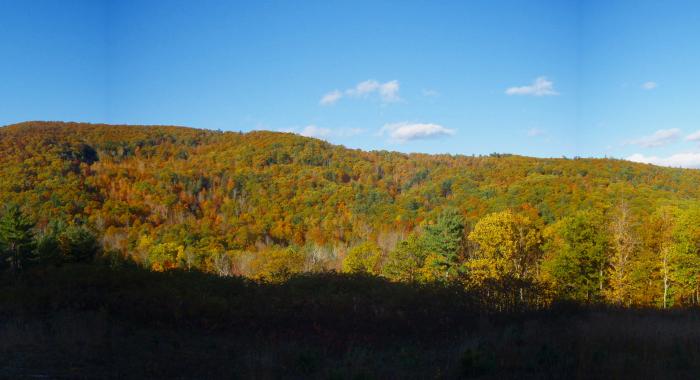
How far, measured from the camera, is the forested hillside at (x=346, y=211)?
1138 inches

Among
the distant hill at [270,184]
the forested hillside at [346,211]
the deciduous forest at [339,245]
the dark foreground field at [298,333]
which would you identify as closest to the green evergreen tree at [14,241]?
the deciduous forest at [339,245]

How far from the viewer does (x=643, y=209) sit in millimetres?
50812

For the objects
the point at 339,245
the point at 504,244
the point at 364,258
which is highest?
the point at 504,244

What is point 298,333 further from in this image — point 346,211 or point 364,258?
point 346,211

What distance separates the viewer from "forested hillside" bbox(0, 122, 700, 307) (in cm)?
2891

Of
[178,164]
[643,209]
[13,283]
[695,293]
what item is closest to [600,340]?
[13,283]

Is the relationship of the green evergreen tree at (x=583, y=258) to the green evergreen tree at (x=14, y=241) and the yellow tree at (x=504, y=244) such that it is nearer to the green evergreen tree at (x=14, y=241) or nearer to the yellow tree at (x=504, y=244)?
the yellow tree at (x=504, y=244)

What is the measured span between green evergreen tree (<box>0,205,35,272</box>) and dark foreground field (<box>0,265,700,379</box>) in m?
26.9

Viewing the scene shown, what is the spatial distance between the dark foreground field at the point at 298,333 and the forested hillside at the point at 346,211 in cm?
204

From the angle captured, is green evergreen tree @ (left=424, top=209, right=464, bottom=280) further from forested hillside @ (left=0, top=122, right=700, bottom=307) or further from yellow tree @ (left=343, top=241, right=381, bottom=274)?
yellow tree @ (left=343, top=241, right=381, bottom=274)

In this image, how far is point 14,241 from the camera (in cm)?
3394

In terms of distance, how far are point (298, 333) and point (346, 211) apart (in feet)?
296

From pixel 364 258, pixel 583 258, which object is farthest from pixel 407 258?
pixel 583 258

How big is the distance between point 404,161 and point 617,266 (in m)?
117
